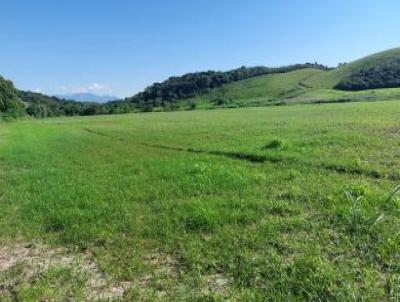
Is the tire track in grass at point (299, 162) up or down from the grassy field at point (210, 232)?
down

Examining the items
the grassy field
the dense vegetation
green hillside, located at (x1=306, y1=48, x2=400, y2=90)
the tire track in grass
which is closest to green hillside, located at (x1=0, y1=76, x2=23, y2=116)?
the tire track in grass

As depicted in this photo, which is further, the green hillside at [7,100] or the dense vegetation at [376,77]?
the dense vegetation at [376,77]

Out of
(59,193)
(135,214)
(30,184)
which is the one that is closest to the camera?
(135,214)

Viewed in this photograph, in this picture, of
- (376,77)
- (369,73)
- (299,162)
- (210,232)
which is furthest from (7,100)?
(369,73)

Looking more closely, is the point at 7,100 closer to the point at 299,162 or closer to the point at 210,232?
the point at 299,162

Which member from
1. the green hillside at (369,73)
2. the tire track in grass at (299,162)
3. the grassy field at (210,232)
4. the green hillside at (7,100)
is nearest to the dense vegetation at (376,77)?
the green hillside at (369,73)

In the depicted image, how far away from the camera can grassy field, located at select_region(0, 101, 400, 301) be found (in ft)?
19.7

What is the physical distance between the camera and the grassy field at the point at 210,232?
6000mm

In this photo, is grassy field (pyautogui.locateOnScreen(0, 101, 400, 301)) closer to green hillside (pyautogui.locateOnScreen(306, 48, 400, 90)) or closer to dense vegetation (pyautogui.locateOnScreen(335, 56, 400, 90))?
dense vegetation (pyautogui.locateOnScreen(335, 56, 400, 90))

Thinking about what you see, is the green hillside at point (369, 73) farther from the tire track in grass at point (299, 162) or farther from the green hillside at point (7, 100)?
the tire track in grass at point (299, 162)

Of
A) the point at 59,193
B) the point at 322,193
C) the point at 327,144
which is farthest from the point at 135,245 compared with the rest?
the point at 327,144

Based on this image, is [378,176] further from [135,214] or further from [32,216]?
[32,216]

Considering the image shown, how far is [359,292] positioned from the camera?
5.44m

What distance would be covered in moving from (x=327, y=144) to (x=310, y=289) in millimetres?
14003
